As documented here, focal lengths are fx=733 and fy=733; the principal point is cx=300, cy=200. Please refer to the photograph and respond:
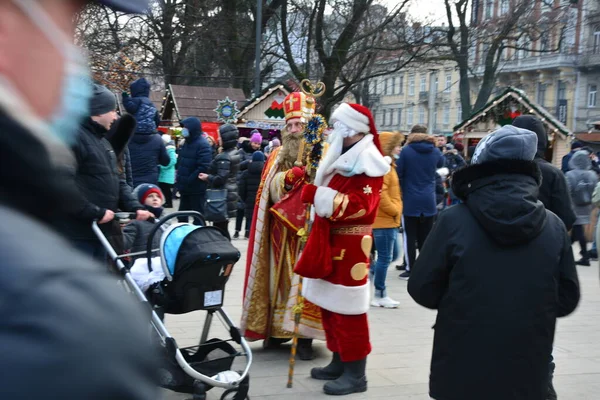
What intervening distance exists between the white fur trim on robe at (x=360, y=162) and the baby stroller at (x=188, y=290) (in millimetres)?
874

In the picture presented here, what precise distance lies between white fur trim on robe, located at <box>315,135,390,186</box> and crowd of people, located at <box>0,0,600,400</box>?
0.01m

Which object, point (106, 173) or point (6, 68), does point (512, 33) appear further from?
point (6, 68)

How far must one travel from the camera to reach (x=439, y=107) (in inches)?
2564

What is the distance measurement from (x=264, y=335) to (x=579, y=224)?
22.6ft

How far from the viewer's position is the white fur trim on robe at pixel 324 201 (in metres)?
4.68

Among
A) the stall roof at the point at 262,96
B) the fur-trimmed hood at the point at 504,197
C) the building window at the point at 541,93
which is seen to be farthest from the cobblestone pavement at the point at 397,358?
the building window at the point at 541,93

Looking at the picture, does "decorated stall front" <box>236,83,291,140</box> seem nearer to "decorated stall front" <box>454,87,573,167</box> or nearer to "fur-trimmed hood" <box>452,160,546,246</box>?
"decorated stall front" <box>454,87,573,167</box>

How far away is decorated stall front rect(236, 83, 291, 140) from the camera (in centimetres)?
2166

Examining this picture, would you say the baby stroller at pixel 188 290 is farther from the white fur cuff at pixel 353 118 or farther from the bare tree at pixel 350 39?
the bare tree at pixel 350 39

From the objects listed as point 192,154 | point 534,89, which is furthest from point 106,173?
point 534,89

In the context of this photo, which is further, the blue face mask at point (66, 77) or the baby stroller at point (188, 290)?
the baby stroller at point (188, 290)

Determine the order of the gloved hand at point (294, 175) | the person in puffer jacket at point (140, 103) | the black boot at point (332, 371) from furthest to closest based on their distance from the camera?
the person in puffer jacket at point (140, 103) < the gloved hand at point (294, 175) < the black boot at point (332, 371)

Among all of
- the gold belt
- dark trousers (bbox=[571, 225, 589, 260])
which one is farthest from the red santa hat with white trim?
dark trousers (bbox=[571, 225, 589, 260])

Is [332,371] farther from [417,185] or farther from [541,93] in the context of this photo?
[541,93]
